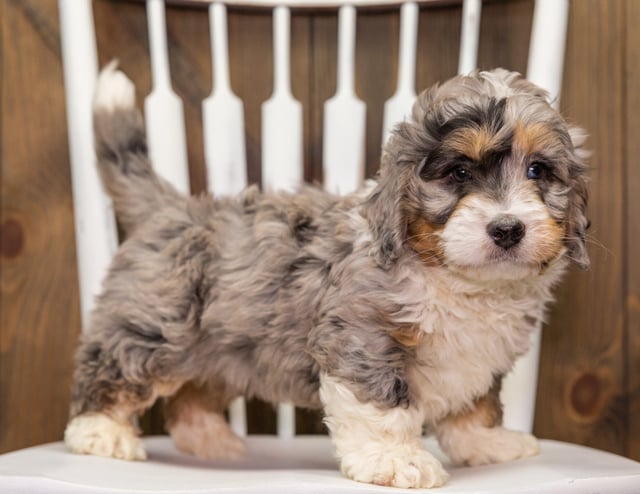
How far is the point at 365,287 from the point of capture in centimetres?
132

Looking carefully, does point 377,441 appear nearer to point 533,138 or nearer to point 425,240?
point 425,240

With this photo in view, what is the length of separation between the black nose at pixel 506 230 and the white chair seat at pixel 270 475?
33 cm

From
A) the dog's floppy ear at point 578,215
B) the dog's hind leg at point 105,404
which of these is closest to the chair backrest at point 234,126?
the dog's hind leg at point 105,404

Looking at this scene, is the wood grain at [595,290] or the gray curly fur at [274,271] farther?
the wood grain at [595,290]

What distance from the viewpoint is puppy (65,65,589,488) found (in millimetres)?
1245

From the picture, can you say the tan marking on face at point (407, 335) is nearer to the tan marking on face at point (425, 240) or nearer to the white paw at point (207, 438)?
the tan marking on face at point (425, 240)

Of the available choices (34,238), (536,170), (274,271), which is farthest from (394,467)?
(34,238)

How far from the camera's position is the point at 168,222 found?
61.1 inches

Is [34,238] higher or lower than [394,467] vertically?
higher

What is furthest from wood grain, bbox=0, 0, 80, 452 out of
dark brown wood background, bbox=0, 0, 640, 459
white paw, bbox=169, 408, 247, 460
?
white paw, bbox=169, 408, 247, 460

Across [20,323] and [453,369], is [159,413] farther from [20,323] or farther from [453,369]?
[453,369]

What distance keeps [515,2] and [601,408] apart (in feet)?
3.00

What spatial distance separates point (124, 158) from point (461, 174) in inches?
27.3

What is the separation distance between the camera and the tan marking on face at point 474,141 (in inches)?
48.3
